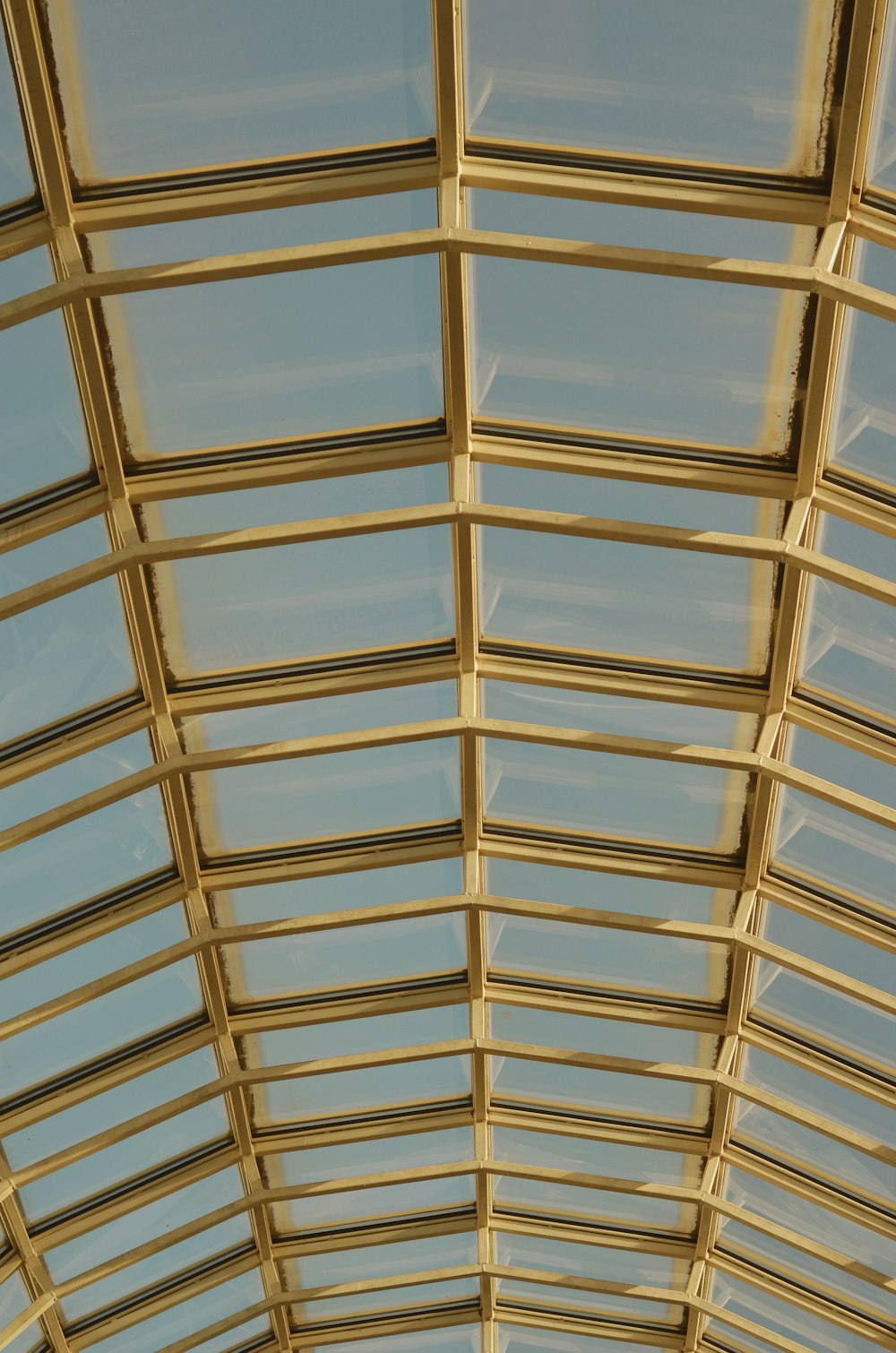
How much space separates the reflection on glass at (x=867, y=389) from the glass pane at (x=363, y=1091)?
20.1m

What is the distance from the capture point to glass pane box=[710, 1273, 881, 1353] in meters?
39.1

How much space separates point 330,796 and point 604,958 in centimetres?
828

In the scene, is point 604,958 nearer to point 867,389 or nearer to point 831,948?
point 831,948

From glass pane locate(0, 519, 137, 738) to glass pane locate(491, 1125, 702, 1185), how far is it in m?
19.0

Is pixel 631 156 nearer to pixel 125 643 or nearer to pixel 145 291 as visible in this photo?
pixel 145 291

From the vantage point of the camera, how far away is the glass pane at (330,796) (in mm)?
28250

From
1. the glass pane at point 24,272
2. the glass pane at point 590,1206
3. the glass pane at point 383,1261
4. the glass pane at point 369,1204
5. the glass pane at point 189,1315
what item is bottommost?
the glass pane at point 189,1315

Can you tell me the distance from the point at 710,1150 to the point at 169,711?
19.3 meters

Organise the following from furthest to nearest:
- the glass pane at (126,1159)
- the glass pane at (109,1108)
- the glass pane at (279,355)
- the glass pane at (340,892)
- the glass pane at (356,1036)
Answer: the glass pane at (126,1159), the glass pane at (356,1036), the glass pane at (109,1108), the glass pane at (340,892), the glass pane at (279,355)

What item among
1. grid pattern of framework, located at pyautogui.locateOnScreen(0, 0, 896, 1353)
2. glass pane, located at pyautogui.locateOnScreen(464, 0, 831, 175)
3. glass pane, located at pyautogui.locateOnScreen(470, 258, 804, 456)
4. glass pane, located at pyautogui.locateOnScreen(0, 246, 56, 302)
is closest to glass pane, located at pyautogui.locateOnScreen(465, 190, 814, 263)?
grid pattern of framework, located at pyautogui.locateOnScreen(0, 0, 896, 1353)

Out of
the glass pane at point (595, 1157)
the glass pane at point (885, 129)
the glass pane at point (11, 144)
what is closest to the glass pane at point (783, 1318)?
the glass pane at point (595, 1157)

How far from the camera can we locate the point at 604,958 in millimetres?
32750

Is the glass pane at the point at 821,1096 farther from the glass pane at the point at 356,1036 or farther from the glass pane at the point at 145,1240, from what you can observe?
the glass pane at the point at 145,1240

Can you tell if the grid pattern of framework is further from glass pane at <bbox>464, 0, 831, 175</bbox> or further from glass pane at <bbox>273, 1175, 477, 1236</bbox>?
glass pane at <bbox>464, 0, 831, 175</bbox>
